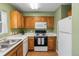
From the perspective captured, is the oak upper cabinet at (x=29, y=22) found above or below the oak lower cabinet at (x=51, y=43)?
above

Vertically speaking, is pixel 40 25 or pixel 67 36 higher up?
pixel 40 25

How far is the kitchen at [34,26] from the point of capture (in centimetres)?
513

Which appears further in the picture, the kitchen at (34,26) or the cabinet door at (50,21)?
the cabinet door at (50,21)

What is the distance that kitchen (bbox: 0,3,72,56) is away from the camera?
513 centimetres

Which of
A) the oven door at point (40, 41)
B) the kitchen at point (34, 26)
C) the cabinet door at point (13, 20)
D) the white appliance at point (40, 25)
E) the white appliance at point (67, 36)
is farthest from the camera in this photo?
the white appliance at point (40, 25)

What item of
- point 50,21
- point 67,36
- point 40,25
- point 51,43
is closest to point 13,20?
point 40,25

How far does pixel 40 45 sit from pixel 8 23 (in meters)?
2.11

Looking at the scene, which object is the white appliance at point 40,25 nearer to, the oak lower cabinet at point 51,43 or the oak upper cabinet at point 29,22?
the oak upper cabinet at point 29,22

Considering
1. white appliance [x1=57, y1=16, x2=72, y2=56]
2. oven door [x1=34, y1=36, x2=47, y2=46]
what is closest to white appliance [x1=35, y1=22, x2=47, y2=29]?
oven door [x1=34, y1=36, x2=47, y2=46]

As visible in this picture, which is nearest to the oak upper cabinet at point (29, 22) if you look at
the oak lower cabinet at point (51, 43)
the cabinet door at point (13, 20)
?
the oak lower cabinet at point (51, 43)

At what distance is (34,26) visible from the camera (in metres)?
7.72

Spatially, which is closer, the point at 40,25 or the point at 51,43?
the point at 51,43

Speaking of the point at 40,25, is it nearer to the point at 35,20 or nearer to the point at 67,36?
the point at 35,20

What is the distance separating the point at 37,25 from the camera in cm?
737
